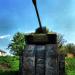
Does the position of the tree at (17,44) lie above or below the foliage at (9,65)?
above

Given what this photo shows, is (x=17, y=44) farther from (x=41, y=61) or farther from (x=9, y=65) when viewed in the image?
(x=41, y=61)

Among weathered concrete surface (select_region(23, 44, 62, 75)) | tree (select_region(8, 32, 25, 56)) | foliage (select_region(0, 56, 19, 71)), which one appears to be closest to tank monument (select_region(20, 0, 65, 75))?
weathered concrete surface (select_region(23, 44, 62, 75))

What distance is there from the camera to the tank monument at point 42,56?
1084 cm

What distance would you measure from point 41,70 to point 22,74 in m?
0.75

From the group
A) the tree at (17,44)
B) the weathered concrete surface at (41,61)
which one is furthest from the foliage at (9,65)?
the tree at (17,44)

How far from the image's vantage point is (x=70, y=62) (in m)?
34.1

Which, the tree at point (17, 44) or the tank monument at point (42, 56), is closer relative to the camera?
the tank monument at point (42, 56)

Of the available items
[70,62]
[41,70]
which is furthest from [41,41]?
[70,62]

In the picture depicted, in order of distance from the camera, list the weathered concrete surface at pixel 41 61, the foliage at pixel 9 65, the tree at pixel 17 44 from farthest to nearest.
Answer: the tree at pixel 17 44, the foliage at pixel 9 65, the weathered concrete surface at pixel 41 61

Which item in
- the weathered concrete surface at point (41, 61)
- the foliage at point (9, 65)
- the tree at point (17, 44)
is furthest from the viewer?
the tree at point (17, 44)

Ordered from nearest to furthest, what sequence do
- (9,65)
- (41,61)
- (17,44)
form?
(41,61) < (9,65) < (17,44)

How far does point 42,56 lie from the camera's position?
36.5ft

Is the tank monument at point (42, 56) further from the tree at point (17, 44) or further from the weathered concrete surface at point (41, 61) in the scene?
the tree at point (17, 44)

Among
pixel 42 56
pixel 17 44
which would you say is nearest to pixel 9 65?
pixel 42 56
